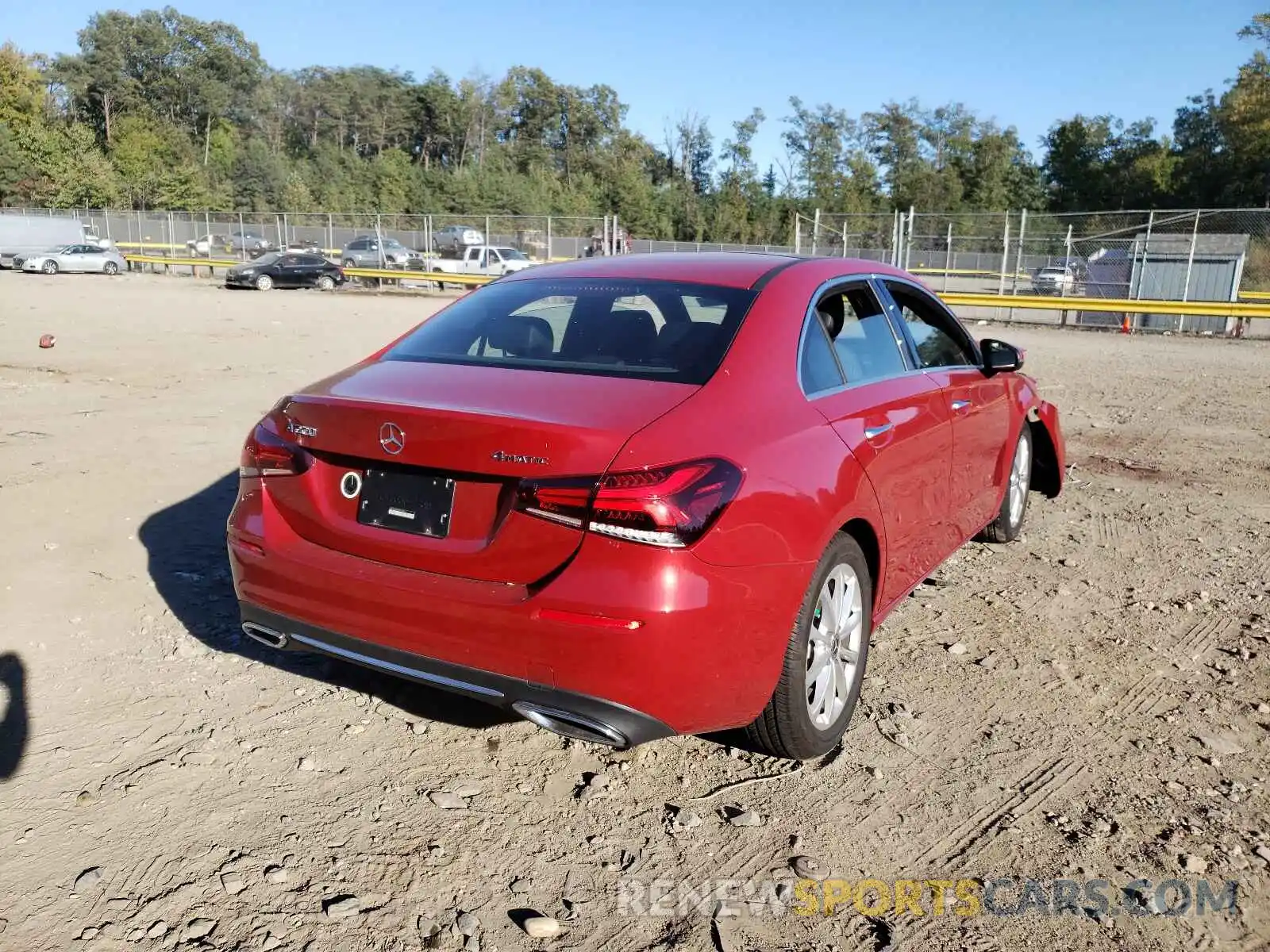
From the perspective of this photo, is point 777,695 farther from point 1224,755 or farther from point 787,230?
point 787,230

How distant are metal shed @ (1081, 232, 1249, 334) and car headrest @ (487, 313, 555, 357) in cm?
2180

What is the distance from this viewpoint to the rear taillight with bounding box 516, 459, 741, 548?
2.67 metres

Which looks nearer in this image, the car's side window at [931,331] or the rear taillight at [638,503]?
the rear taillight at [638,503]

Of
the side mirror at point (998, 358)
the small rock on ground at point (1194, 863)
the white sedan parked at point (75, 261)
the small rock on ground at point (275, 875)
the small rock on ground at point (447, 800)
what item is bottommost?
the small rock on ground at point (447, 800)

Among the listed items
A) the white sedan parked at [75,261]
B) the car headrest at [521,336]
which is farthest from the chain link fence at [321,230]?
the car headrest at [521,336]

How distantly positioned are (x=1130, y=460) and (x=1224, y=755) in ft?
17.4

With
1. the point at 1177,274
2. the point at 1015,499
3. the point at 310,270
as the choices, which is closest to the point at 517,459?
the point at 1015,499

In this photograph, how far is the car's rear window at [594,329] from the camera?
10.8 feet

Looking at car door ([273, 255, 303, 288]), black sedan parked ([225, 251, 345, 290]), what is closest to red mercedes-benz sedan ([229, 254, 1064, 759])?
black sedan parked ([225, 251, 345, 290])

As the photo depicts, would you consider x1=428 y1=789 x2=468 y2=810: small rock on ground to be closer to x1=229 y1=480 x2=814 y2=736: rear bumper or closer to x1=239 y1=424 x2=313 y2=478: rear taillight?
x1=229 y1=480 x2=814 y2=736: rear bumper

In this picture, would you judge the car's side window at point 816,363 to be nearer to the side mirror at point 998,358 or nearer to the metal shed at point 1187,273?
the side mirror at point 998,358

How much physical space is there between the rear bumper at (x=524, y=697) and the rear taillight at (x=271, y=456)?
54 centimetres

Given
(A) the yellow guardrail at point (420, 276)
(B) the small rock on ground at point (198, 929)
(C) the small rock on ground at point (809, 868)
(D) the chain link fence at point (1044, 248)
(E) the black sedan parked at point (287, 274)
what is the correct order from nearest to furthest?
(B) the small rock on ground at point (198, 929)
(C) the small rock on ground at point (809, 868)
(D) the chain link fence at point (1044, 248)
(E) the black sedan parked at point (287, 274)
(A) the yellow guardrail at point (420, 276)

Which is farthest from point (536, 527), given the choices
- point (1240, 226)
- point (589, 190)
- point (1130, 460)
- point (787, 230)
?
point (589, 190)
